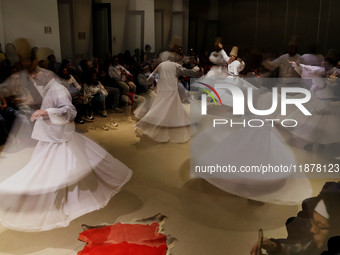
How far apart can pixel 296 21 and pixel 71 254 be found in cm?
363

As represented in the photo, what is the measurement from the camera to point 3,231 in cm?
218

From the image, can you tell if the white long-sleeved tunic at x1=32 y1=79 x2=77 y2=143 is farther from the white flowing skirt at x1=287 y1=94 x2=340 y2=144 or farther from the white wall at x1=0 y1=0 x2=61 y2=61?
the white flowing skirt at x1=287 y1=94 x2=340 y2=144

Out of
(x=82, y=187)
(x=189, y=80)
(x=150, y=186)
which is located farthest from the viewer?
(x=189, y=80)

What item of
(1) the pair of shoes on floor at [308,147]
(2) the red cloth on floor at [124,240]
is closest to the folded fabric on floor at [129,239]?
(2) the red cloth on floor at [124,240]

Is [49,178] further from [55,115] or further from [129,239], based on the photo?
[129,239]

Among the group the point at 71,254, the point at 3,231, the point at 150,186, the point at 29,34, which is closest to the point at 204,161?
the point at 150,186

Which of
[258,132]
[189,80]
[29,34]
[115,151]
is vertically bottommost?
[115,151]

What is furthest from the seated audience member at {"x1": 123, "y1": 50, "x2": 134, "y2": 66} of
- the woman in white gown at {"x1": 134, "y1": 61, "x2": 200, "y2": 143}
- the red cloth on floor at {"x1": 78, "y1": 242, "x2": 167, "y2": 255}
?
the red cloth on floor at {"x1": 78, "y1": 242, "x2": 167, "y2": 255}

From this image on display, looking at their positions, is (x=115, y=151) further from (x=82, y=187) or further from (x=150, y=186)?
(x=82, y=187)

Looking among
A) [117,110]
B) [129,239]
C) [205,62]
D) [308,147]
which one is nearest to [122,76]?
[117,110]

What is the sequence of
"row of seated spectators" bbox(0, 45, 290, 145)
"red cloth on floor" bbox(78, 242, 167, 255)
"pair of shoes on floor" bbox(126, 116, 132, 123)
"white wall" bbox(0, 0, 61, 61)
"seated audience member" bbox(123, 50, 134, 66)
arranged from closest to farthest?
"red cloth on floor" bbox(78, 242, 167, 255) < "white wall" bbox(0, 0, 61, 61) < "row of seated spectators" bbox(0, 45, 290, 145) < "seated audience member" bbox(123, 50, 134, 66) < "pair of shoes on floor" bbox(126, 116, 132, 123)

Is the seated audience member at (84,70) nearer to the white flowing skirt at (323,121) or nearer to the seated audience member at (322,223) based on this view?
the white flowing skirt at (323,121)

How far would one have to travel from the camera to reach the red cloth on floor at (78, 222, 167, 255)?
2033mm

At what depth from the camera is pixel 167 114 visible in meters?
4.06
